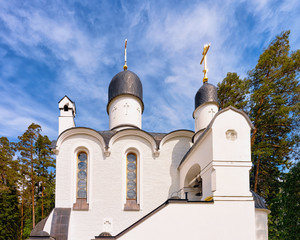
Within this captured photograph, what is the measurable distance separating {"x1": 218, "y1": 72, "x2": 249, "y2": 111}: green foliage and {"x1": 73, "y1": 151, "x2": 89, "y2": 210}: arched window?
9491 mm

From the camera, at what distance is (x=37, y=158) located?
24344mm

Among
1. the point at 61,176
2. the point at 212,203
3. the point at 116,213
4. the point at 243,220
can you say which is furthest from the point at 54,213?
the point at 243,220

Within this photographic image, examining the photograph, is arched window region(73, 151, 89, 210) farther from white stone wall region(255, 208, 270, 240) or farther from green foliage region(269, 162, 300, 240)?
green foliage region(269, 162, 300, 240)

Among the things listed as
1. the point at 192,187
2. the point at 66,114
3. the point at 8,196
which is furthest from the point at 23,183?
the point at 192,187

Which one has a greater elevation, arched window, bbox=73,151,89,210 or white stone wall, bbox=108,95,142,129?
white stone wall, bbox=108,95,142,129

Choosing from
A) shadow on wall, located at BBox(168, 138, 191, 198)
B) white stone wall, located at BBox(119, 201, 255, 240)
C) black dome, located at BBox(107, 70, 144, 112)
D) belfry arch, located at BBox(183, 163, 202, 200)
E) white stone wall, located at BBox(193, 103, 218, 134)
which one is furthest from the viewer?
black dome, located at BBox(107, 70, 144, 112)

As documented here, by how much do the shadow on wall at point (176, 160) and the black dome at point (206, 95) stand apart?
6.21 ft

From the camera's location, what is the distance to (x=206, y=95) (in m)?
12.9

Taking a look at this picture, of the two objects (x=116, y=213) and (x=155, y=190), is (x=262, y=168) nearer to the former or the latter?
(x=155, y=190)

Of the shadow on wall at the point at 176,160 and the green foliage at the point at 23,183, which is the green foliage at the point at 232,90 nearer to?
the shadow on wall at the point at 176,160

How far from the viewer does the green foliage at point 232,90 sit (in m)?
17.6

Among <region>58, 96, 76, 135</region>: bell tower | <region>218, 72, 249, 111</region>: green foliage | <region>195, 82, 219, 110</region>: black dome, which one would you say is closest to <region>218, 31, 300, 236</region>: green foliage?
<region>218, 72, 249, 111</region>: green foliage

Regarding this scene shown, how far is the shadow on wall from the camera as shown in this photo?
11.6 m

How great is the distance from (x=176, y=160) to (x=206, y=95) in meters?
3.15
